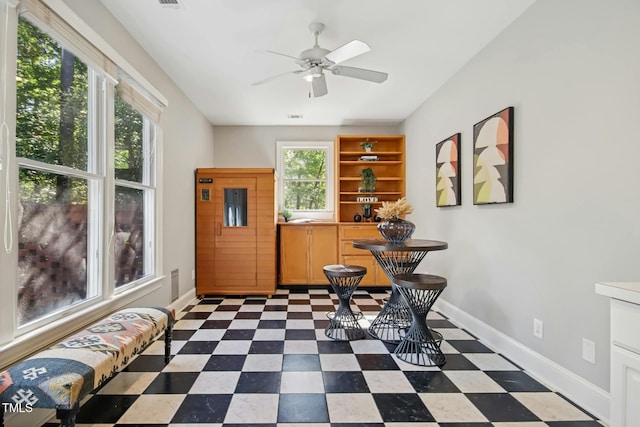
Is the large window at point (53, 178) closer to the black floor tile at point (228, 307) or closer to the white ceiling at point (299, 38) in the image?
the white ceiling at point (299, 38)

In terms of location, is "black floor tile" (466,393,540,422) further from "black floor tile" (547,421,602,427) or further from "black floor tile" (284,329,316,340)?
"black floor tile" (284,329,316,340)

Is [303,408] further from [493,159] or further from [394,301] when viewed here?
[493,159]

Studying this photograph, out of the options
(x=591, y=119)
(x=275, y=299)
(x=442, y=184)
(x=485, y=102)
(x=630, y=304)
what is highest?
(x=485, y=102)

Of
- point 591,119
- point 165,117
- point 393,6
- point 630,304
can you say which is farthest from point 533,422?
point 165,117

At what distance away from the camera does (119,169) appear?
2477 millimetres

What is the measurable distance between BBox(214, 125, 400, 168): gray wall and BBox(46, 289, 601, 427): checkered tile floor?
2986mm

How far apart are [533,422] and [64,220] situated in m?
2.91

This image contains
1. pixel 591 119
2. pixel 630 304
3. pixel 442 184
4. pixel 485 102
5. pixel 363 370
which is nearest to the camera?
pixel 630 304

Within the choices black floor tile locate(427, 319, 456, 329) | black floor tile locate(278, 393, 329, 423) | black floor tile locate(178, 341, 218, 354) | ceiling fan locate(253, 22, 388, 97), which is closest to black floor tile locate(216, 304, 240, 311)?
black floor tile locate(178, 341, 218, 354)

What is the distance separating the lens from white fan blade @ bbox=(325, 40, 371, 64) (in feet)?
6.89

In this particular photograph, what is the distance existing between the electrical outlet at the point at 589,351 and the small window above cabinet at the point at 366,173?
322cm

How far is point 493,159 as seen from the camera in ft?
8.13

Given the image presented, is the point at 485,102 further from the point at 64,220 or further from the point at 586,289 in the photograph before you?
the point at 64,220

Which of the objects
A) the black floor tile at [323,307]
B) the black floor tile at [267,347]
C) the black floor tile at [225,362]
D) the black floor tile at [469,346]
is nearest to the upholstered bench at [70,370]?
the black floor tile at [225,362]
